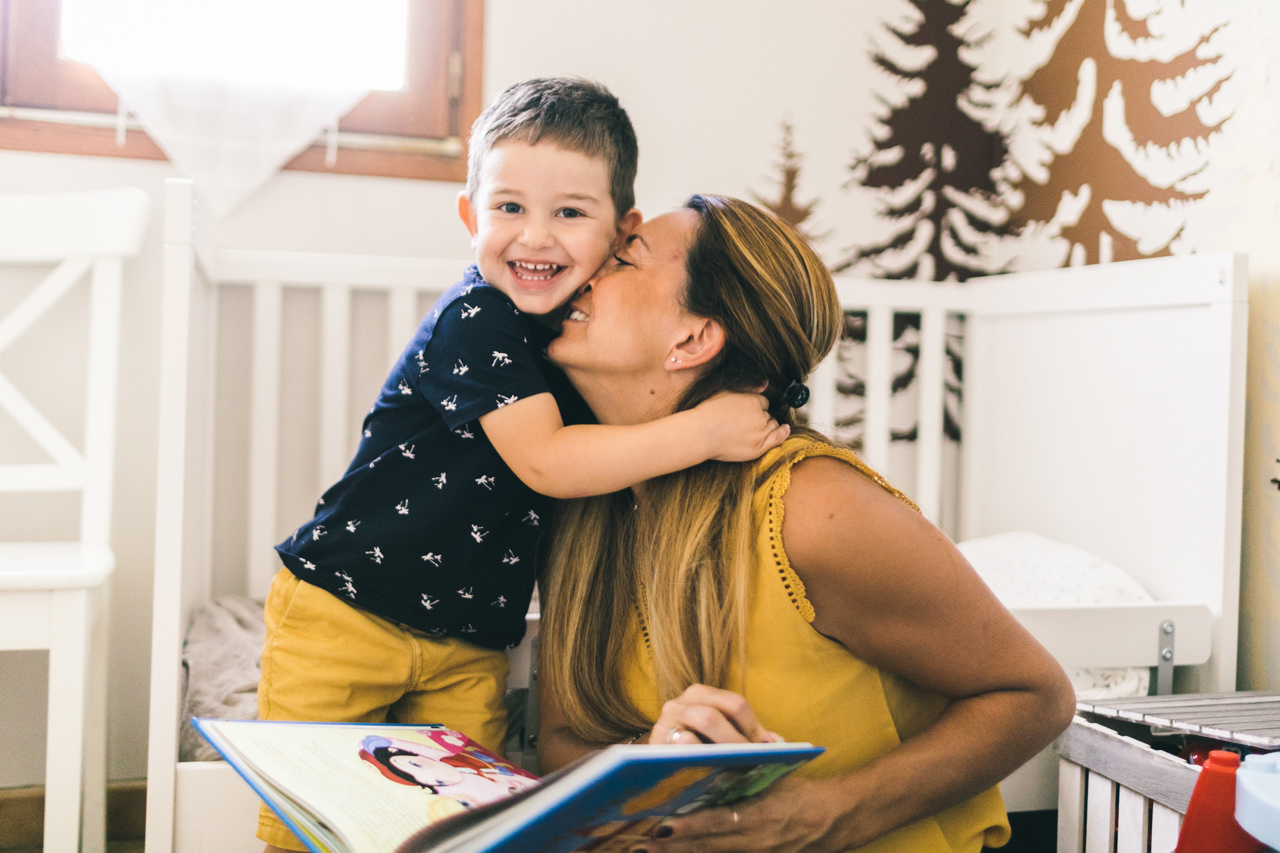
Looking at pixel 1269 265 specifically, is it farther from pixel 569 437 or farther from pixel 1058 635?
pixel 569 437

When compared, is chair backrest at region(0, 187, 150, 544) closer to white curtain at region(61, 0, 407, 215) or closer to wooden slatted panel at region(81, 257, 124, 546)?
wooden slatted panel at region(81, 257, 124, 546)

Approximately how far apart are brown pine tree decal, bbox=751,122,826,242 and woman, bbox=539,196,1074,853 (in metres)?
1.05

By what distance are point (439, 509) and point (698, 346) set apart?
0.31 metres

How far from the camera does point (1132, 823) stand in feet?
3.57

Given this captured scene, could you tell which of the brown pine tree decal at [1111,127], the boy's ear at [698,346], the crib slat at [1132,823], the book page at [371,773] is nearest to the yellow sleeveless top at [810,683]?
the boy's ear at [698,346]

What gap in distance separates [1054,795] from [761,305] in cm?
81

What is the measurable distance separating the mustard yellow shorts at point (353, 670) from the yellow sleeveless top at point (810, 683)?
1.18 ft

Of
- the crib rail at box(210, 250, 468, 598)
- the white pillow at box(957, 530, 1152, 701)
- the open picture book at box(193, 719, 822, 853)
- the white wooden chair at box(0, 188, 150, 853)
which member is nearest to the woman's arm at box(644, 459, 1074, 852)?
the open picture book at box(193, 719, 822, 853)

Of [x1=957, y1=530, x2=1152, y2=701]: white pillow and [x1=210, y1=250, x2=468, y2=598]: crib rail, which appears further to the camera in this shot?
[x1=210, y1=250, x2=468, y2=598]: crib rail

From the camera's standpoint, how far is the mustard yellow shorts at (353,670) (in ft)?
3.30

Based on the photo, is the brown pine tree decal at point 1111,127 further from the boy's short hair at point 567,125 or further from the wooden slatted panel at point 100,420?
the wooden slatted panel at point 100,420

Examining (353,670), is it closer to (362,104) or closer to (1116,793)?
(1116,793)

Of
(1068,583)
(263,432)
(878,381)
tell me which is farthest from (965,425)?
(263,432)

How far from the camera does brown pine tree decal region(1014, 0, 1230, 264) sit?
1.51 metres
